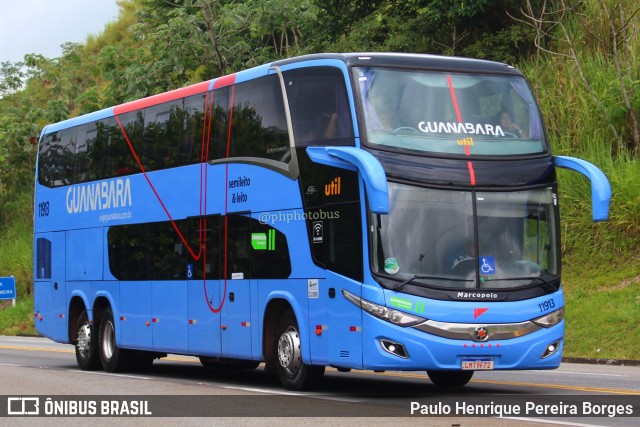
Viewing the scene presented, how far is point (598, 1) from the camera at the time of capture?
107 ft

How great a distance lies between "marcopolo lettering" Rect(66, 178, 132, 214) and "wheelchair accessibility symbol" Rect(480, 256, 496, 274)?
8162 millimetres

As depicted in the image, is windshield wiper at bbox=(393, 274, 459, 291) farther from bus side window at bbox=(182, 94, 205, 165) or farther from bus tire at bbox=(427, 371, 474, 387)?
bus side window at bbox=(182, 94, 205, 165)

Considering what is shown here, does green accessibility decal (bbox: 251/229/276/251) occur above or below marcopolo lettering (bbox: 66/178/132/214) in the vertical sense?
below

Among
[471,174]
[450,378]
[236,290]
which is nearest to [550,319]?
[471,174]

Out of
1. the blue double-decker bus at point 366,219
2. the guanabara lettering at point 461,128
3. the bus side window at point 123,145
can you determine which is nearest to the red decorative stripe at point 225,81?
the blue double-decker bus at point 366,219

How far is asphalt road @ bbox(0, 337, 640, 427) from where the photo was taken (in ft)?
40.7

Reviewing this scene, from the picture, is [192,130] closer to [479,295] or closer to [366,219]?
[366,219]

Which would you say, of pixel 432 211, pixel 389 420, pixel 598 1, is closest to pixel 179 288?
pixel 432 211

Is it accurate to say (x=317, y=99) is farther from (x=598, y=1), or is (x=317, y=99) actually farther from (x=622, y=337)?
(x=598, y=1)

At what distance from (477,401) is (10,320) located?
36081 millimetres

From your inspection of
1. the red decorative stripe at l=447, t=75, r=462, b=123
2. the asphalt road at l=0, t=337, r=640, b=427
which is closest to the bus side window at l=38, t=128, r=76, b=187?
the asphalt road at l=0, t=337, r=640, b=427

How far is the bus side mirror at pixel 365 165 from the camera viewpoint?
44.5 feet

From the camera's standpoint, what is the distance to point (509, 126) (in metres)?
15.4

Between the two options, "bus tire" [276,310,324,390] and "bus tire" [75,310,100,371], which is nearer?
"bus tire" [276,310,324,390]
